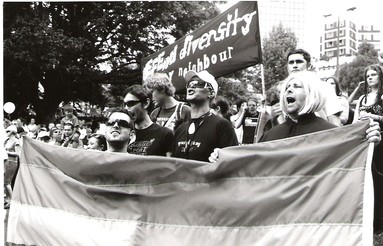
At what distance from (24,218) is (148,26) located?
24.1 m

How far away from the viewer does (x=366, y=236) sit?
3.49m

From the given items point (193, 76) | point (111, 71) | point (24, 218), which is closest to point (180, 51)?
point (193, 76)

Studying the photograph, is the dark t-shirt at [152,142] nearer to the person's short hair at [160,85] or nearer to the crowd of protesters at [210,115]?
the crowd of protesters at [210,115]

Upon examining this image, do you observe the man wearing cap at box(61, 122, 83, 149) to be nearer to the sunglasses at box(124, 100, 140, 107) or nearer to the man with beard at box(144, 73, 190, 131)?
the man with beard at box(144, 73, 190, 131)

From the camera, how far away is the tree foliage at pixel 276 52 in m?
44.9

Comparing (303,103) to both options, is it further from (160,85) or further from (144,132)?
(160,85)

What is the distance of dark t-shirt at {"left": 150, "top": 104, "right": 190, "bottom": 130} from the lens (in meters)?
5.79

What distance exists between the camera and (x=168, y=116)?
5984 millimetres

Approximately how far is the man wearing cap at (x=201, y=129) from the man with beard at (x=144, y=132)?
18cm

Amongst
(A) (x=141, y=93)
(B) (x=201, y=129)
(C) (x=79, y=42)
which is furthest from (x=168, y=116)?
(C) (x=79, y=42)

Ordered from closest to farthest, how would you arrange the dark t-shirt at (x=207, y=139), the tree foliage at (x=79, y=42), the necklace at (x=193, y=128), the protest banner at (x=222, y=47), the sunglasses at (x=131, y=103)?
the dark t-shirt at (x=207, y=139) < the necklace at (x=193, y=128) < the sunglasses at (x=131, y=103) < the protest banner at (x=222, y=47) < the tree foliage at (x=79, y=42)

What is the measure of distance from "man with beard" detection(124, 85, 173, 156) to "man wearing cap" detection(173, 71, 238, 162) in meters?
0.18

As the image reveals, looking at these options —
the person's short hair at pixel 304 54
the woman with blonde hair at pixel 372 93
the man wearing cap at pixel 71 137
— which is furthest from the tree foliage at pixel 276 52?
the person's short hair at pixel 304 54

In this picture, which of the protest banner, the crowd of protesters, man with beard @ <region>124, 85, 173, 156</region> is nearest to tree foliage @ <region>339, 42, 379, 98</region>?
the protest banner
